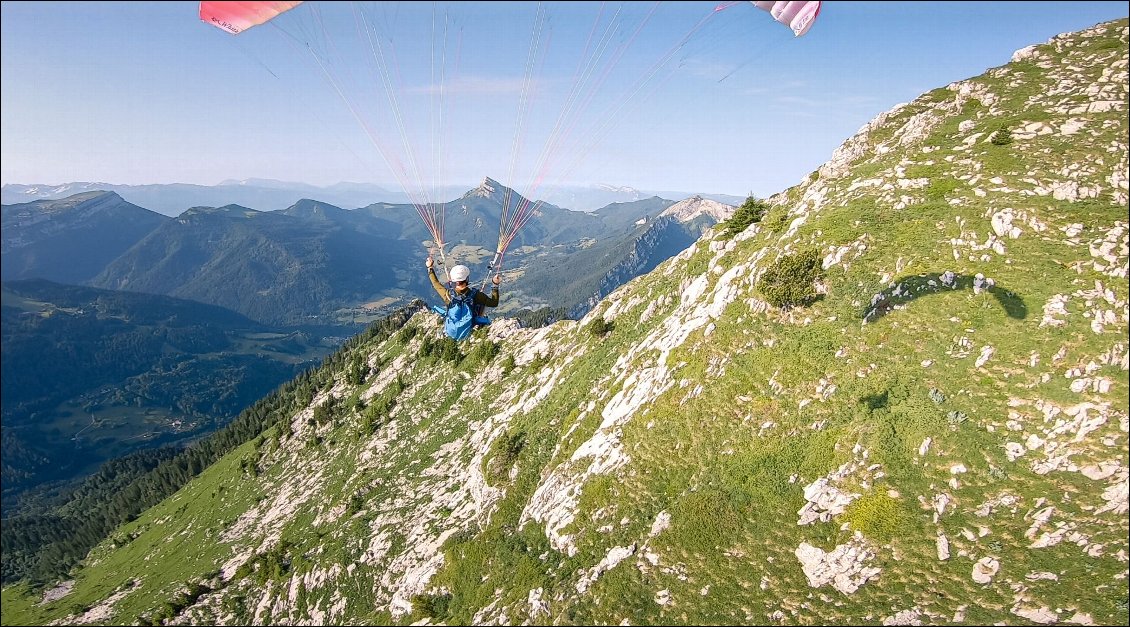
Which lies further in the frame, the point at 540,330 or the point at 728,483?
the point at 540,330

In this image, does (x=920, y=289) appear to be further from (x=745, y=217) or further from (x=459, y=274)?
(x=459, y=274)

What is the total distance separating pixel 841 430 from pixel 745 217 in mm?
28900

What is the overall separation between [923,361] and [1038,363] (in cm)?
424

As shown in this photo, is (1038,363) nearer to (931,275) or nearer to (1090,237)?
(931,275)

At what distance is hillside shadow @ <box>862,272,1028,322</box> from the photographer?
25.7 meters

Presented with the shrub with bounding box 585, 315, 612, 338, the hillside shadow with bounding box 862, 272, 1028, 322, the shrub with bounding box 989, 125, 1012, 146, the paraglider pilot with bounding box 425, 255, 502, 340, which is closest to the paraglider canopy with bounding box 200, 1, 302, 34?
the paraglider pilot with bounding box 425, 255, 502, 340

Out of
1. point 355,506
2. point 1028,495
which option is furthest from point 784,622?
point 355,506

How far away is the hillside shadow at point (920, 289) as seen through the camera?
25.7 metres

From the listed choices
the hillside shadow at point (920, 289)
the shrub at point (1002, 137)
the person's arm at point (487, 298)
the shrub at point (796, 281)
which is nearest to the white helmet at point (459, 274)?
the person's arm at point (487, 298)

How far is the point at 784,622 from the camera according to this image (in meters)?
18.7

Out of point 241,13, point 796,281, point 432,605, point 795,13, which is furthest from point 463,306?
point 432,605

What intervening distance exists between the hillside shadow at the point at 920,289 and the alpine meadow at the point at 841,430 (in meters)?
0.13

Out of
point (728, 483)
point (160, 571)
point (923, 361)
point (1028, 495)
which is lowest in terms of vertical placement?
point (160, 571)

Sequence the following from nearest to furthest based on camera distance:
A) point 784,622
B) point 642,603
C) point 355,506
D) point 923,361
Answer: point 784,622 < point 642,603 < point 923,361 < point 355,506
